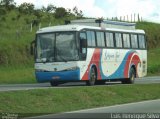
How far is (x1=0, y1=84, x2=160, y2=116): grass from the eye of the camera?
2100 centimetres

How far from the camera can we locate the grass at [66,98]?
68.9 ft

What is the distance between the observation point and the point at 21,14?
7562cm

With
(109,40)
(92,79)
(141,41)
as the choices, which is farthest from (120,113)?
(141,41)

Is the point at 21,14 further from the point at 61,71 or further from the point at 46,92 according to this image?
the point at 46,92

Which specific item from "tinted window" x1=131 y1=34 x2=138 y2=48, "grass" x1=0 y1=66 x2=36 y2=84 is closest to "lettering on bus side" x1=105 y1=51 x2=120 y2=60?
"tinted window" x1=131 y1=34 x2=138 y2=48

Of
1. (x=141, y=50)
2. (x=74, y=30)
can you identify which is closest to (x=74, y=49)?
(x=74, y=30)

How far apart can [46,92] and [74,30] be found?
904 centimetres

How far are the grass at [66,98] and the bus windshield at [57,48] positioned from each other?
13.8 ft

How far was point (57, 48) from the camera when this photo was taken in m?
33.1

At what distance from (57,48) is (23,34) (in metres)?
33.0

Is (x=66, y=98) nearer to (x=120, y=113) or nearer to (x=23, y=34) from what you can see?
(x=120, y=113)

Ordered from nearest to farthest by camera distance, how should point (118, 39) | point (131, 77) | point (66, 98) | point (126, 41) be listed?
point (66, 98)
point (118, 39)
point (126, 41)
point (131, 77)

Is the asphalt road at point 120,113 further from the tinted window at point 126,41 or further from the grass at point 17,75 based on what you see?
the grass at point 17,75

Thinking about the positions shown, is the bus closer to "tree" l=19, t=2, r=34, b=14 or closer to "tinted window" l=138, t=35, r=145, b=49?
"tinted window" l=138, t=35, r=145, b=49
